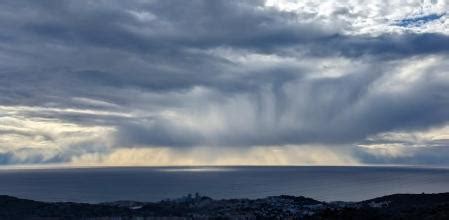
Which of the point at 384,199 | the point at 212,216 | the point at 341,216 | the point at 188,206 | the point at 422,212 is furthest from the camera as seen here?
the point at 384,199

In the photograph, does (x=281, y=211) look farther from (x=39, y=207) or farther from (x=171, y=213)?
(x=39, y=207)

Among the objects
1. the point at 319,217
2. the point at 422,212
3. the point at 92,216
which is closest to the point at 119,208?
the point at 92,216

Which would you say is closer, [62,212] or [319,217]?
[319,217]

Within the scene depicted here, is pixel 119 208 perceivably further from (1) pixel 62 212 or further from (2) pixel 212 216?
(2) pixel 212 216

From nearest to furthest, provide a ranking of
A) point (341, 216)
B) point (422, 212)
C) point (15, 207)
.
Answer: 1. point (341, 216)
2. point (422, 212)
3. point (15, 207)

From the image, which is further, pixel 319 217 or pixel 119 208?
pixel 119 208

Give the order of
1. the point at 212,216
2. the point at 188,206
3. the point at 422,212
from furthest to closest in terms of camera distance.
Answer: the point at 188,206
the point at 212,216
the point at 422,212

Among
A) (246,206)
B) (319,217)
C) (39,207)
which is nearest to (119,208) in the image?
(39,207)

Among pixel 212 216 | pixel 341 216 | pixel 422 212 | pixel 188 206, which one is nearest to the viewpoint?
pixel 341 216
